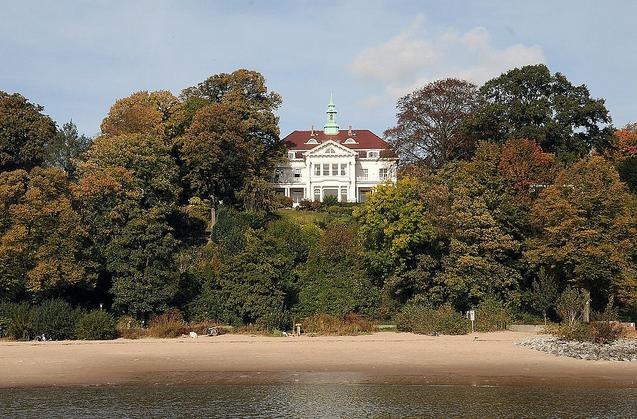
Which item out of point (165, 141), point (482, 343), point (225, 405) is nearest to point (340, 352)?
point (482, 343)

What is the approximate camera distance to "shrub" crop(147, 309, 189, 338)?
37.5m

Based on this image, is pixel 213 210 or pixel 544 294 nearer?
pixel 544 294

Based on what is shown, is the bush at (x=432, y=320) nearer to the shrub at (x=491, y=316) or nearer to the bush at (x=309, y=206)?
the shrub at (x=491, y=316)

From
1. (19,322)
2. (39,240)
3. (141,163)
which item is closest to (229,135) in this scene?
(141,163)

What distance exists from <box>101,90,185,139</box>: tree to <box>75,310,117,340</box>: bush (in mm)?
23005

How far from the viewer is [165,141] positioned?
196ft

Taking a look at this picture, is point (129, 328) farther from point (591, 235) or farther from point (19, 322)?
point (591, 235)

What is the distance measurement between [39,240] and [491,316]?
25121mm

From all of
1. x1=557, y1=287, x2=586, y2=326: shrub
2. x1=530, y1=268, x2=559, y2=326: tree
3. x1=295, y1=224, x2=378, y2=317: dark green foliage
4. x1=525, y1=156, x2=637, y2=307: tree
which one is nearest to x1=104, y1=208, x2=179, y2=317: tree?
x1=295, y1=224, x2=378, y2=317: dark green foliage

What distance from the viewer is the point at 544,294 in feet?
133

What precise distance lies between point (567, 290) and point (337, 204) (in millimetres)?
31599

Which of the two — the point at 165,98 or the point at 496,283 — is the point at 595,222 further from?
the point at 165,98

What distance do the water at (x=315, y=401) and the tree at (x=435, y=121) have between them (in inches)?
1416

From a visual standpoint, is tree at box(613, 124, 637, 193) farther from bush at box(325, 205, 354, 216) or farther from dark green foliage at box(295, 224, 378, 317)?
dark green foliage at box(295, 224, 378, 317)
